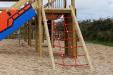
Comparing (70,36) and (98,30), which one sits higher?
(98,30)

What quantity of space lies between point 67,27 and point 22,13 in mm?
1333

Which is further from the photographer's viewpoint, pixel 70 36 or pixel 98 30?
pixel 98 30

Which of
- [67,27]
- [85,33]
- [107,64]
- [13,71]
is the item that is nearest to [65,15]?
[67,27]

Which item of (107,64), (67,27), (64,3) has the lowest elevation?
(107,64)

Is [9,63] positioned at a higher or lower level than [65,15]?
lower

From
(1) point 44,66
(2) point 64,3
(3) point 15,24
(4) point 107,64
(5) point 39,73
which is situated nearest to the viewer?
(5) point 39,73

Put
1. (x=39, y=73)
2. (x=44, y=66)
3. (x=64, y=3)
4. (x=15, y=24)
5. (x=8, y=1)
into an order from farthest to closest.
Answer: (x=8, y=1), (x=64, y=3), (x=15, y=24), (x=44, y=66), (x=39, y=73)

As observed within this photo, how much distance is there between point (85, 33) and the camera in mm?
23641

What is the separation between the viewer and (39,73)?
7.68 meters

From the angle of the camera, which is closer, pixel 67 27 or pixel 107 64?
pixel 107 64

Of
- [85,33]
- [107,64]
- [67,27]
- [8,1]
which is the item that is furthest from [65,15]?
[85,33]

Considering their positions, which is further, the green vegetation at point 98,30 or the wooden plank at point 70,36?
the green vegetation at point 98,30

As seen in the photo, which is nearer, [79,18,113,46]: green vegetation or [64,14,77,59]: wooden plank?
[64,14,77,59]: wooden plank

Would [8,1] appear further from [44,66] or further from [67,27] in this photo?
[44,66]
